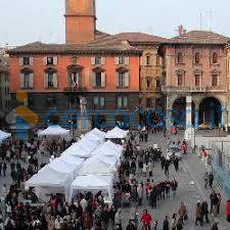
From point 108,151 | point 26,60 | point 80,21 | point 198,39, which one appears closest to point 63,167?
point 108,151

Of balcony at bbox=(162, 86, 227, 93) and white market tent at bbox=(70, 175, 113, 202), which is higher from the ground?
balcony at bbox=(162, 86, 227, 93)

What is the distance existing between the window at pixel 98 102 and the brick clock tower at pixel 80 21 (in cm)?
1169

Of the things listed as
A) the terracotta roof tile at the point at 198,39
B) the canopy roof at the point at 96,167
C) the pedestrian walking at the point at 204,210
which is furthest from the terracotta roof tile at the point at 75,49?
the pedestrian walking at the point at 204,210

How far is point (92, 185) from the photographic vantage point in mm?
21578

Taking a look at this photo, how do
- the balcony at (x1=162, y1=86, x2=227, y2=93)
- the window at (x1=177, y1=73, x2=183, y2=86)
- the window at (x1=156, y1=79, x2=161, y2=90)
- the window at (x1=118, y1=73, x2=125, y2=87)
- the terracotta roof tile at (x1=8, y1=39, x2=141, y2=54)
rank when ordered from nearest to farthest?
the terracotta roof tile at (x1=8, y1=39, x2=141, y2=54), the window at (x1=118, y1=73, x2=125, y2=87), the balcony at (x1=162, y1=86, x2=227, y2=93), the window at (x1=177, y1=73, x2=183, y2=86), the window at (x1=156, y1=79, x2=161, y2=90)

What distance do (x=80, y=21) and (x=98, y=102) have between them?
46.0ft

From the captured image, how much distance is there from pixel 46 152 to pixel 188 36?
95.6 ft

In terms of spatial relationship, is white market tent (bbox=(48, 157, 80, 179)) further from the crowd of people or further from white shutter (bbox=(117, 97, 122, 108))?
white shutter (bbox=(117, 97, 122, 108))

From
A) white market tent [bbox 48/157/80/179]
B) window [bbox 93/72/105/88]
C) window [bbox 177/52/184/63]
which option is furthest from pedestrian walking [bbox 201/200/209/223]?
window [bbox 177/52/184/63]

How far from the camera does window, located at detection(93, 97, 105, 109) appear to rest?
60156 mm

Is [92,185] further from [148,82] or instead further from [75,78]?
[148,82]

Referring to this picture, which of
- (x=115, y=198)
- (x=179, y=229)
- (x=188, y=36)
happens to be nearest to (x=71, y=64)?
(x=188, y=36)

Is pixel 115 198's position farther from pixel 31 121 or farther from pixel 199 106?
pixel 199 106

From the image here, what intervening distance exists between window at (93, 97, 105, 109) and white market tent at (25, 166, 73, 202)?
37.5 meters
